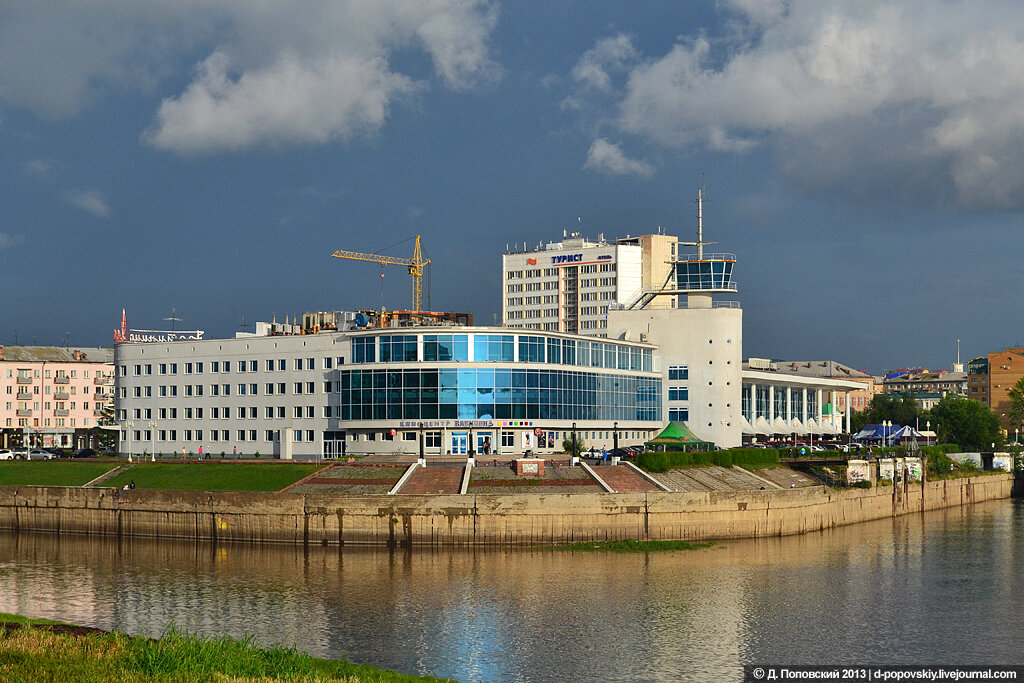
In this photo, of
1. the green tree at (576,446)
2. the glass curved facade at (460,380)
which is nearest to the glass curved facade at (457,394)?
the glass curved facade at (460,380)

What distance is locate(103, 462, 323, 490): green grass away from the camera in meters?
105

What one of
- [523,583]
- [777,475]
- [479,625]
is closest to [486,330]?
[777,475]

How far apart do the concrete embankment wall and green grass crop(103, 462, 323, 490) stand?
13.4 ft

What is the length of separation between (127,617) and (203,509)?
3439cm

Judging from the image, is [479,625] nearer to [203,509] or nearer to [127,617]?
[127,617]

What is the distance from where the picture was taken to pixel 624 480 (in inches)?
3999

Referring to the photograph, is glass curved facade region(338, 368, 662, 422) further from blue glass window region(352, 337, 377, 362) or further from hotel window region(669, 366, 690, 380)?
hotel window region(669, 366, 690, 380)

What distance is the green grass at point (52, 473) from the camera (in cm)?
11706

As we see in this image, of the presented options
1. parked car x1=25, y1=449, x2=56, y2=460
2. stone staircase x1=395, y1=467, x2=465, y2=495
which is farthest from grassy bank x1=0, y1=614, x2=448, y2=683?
parked car x1=25, y1=449, x2=56, y2=460

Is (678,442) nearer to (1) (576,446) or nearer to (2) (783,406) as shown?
(1) (576,446)

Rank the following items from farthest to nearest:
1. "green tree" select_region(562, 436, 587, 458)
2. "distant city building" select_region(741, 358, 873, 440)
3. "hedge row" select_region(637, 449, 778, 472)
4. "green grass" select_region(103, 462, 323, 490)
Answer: "distant city building" select_region(741, 358, 873, 440) → "green tree" select_region(562, 436, 587, 458) → "hedge row" select_region(637, 449, 778, 472) → "green grass" select_region(103, 462, 323, 490)

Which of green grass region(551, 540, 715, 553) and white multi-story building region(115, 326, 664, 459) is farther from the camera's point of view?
white multi-story building region(115, 326, 664, 459)

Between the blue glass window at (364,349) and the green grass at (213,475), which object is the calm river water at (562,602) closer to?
the green grass at (213,475)

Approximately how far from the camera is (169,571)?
85.3m
